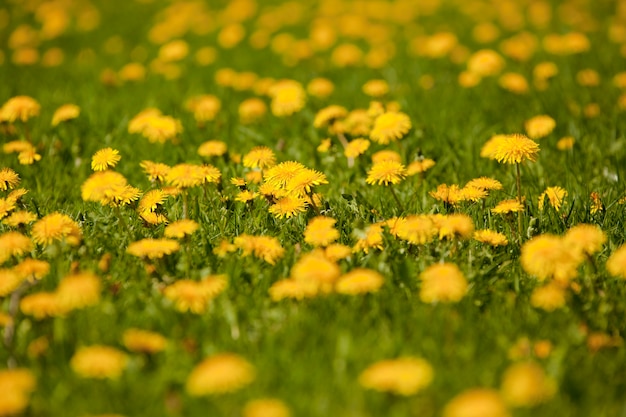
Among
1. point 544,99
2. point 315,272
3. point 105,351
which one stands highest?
point 544,99

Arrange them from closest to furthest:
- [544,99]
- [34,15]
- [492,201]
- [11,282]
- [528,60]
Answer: [11,282]
[492,201]
[544,99]
[528,60]
[34,15]

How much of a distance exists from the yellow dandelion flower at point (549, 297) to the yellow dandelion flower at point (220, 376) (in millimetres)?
866

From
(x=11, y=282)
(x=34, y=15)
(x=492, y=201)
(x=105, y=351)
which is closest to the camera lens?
(x=105, y=351)

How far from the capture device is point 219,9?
273 inches

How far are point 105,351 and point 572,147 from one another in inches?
97.0

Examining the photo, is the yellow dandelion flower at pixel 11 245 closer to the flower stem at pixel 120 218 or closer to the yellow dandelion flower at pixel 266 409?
the flower stem at pixel 120 218

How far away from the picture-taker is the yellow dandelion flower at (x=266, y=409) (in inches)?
63.2

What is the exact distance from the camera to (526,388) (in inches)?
63.4

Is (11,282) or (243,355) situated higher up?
(11,282)

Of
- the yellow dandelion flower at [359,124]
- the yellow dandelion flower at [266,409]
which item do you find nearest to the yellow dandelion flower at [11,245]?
the yellow dandelion flower at [266,409]

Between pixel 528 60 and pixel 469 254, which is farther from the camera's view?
pixel 528 60

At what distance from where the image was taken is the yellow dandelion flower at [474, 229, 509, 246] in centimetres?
245

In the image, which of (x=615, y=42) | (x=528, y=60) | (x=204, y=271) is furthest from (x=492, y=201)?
(x=615, y=42)

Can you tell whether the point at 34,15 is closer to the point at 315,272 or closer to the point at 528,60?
the point at 528,60
